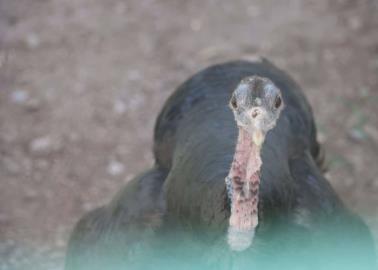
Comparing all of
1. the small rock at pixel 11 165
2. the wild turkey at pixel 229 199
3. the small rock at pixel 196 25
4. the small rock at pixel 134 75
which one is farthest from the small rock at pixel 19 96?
the wild turkey at pixel 229 199

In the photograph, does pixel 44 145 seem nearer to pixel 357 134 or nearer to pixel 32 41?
pixel 32 41

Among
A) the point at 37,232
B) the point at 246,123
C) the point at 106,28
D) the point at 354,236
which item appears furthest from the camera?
the point at 106,28

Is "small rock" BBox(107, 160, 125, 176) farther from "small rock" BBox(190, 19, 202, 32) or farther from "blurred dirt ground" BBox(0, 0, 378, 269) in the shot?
"small rock" BBox(190, 19, 202, 32)

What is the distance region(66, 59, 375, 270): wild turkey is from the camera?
264cm

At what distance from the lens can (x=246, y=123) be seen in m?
2.54

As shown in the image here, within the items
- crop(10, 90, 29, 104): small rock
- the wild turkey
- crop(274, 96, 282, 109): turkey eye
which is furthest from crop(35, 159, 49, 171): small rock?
crop(274, 96, 282, 109): turkey eye

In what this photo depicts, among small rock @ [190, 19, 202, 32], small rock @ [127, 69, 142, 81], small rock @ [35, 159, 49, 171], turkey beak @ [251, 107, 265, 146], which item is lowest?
turkey beak @ [251, 107, 265, 146]

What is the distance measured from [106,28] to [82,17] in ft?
0.56

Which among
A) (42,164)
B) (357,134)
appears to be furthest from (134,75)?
(357,134)

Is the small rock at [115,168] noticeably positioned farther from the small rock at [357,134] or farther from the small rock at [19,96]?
the small rock at [357,134]

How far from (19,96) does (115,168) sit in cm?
73

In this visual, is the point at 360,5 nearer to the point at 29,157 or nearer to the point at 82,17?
the point at 82,17

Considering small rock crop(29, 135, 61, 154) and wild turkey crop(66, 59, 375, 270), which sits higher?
small rock crop(29, 135, 61, 154)

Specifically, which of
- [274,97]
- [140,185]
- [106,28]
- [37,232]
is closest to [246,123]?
[274,97]
